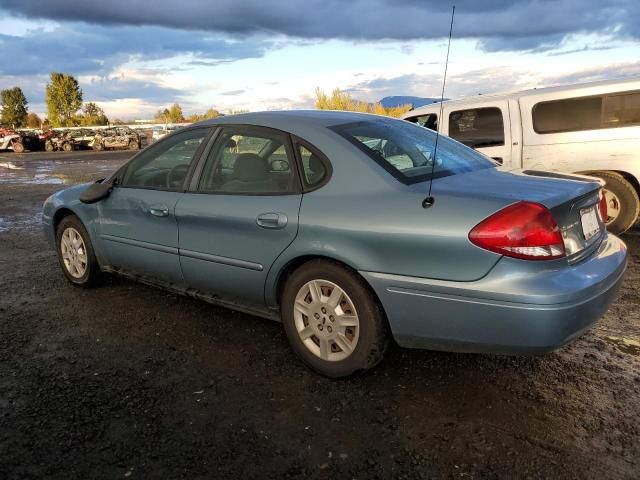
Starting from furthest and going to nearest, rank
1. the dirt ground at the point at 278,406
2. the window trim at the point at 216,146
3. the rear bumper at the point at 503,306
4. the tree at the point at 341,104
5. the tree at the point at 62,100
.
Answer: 1. the tree at the point at 62,100
2. the tree at the point at 341,104
3. the window trim at the point at 216,146
4. the rear bumper at the point at 503,306
5. the dirt ground at the point at 278,406

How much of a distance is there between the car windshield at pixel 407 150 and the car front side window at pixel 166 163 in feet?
3.83

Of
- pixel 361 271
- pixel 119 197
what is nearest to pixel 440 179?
pixel 361 271

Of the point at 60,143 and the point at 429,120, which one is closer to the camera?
the point at 429,120

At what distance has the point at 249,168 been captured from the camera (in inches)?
140

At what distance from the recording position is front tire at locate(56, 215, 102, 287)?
15.4ft

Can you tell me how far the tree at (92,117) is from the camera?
262 ft

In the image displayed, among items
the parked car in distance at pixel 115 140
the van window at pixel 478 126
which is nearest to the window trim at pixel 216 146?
the van window at pixel 478 126

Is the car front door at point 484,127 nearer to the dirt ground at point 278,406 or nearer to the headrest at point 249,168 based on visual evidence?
the dirt ground at point 278,406

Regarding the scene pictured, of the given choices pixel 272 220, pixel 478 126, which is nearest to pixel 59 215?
pixel 272 220

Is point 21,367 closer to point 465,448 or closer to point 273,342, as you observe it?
point 273,342

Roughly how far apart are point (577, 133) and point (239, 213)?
16.2ft

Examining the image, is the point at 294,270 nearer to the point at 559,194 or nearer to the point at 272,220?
the point at 272,220

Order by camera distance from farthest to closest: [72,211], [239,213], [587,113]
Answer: [587,113] → [72,211] → [239,213]

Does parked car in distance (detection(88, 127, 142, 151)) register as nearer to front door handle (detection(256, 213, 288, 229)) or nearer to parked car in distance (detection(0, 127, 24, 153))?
parked car in distance (detection(0, 127, 24, 153))
